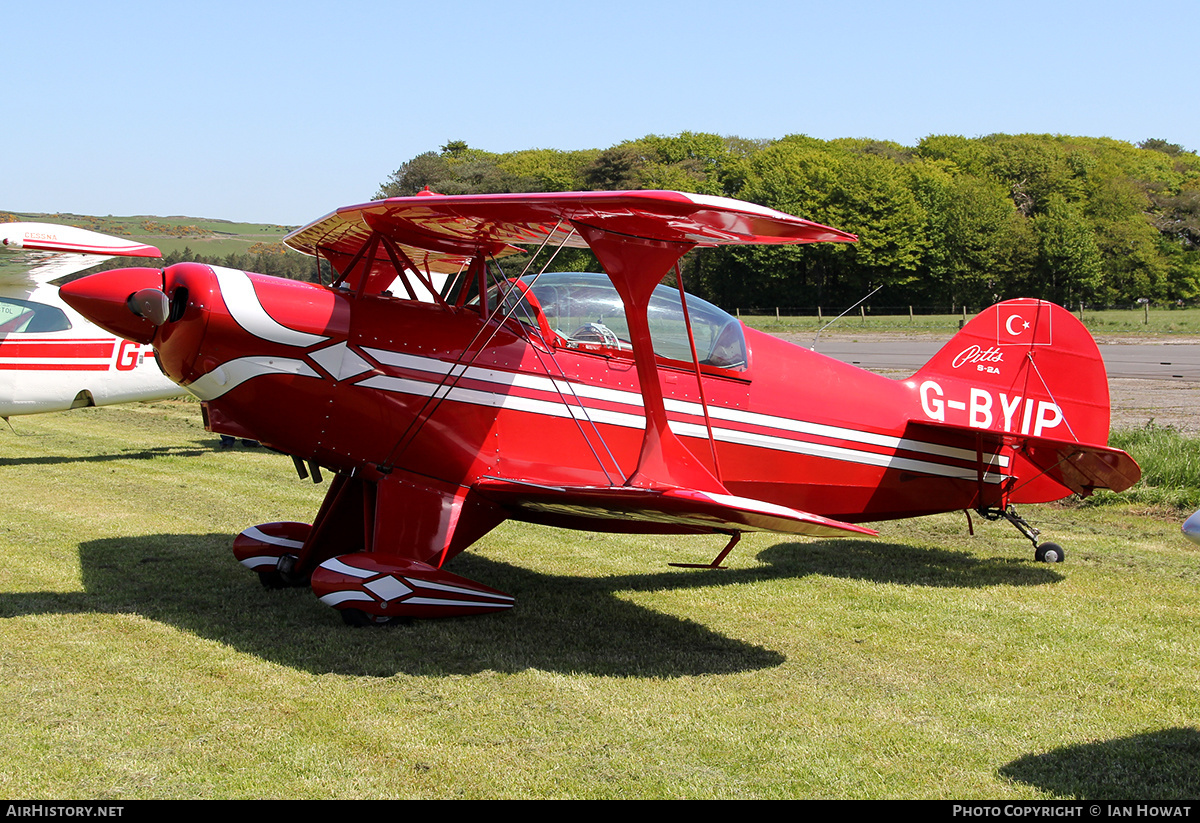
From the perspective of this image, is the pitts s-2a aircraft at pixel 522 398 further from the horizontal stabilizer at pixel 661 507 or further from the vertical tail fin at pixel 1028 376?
the vertical tail fin at pixel 1028 376

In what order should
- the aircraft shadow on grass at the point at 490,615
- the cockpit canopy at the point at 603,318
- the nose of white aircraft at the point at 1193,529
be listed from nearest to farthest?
the nose of white aircraft at the point at 1193,529 < the aircraft shadow on grass at the point at 490,615 < the cockpit canopy at the point at 603,318

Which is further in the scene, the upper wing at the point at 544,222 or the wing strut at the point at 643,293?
the wing strut at the point at 643,293

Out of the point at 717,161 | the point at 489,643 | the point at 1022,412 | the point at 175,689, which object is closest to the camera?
the point at 175,689

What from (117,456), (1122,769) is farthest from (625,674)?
(117,456)

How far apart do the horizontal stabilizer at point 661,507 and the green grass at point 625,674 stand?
70cm

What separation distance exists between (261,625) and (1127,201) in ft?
297

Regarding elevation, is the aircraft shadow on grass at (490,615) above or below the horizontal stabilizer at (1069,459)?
below

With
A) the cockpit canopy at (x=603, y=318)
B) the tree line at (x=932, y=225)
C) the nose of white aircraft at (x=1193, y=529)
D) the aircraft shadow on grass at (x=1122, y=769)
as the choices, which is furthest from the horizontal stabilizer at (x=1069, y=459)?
the tree line at (x=932, y=225)

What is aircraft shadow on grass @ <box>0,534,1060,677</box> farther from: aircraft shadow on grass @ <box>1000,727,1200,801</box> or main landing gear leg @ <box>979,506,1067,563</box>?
aircraft shadow on grass @ <box>1000,727,1200,801</box>

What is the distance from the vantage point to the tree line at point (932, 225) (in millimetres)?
67312

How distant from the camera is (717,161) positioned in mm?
105438
